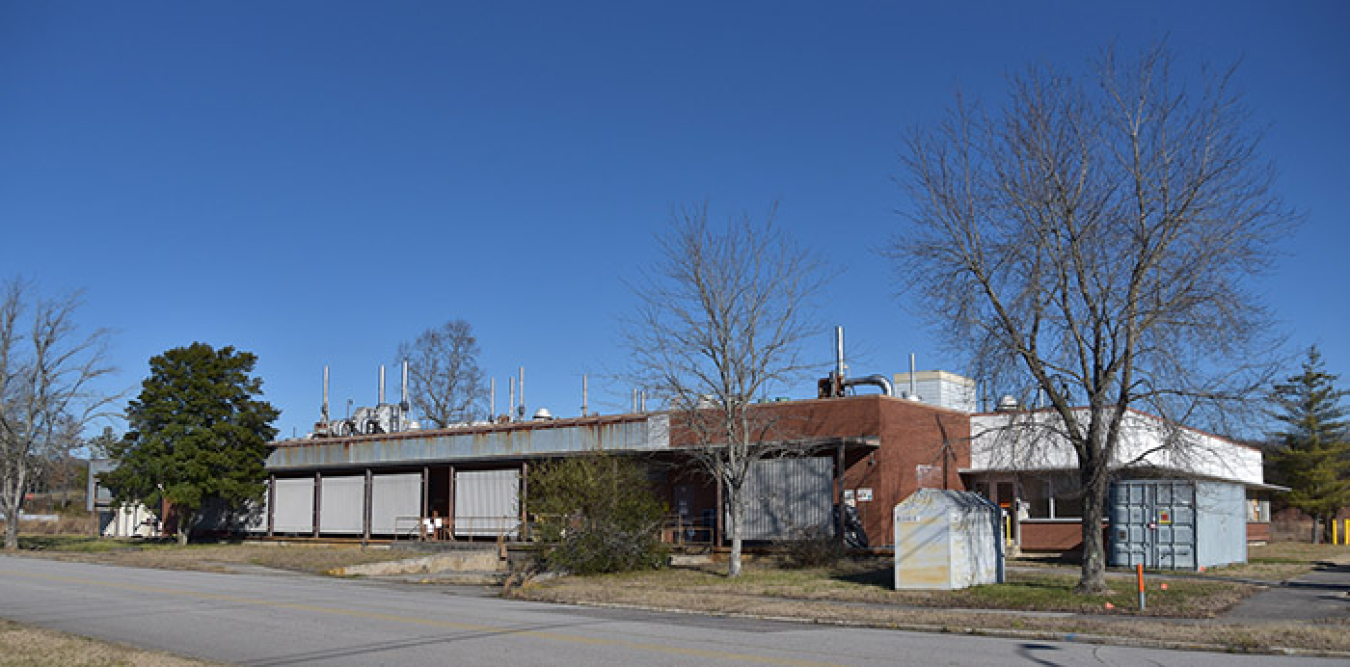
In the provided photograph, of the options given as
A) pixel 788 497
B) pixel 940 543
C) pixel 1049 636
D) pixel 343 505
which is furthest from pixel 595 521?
pixel 343 505

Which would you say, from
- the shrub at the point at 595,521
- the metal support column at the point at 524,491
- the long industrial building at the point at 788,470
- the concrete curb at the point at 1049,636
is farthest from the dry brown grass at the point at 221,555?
the concrete curb at the point at 1049,636

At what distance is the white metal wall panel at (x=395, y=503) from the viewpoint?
137ft

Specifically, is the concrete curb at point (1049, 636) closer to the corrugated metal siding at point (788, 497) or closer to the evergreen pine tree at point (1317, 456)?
the corrugated metal siding at point (788, 497)

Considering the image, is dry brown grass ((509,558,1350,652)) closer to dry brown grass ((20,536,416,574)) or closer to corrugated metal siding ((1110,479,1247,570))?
corrugated metal siding ((1110,479,1247,570))

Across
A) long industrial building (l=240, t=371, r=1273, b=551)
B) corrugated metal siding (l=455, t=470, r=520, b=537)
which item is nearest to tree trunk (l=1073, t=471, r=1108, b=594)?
long industrial building (l=240, t=371, r=1273, b=551)

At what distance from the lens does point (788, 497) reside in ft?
102

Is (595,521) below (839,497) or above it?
below

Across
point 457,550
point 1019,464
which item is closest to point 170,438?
point 457,550

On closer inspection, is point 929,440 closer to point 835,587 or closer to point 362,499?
point 835,587

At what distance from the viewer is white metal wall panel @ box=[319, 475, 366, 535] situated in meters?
43.9

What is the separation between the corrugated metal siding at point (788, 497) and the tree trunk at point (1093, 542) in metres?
11.2

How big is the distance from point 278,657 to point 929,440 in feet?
80.3

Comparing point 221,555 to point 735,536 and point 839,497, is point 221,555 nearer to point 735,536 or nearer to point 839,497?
point 735,536

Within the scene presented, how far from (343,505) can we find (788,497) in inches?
876
